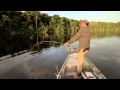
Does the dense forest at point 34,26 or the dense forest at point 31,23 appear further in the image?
the dense forest at point 31,23

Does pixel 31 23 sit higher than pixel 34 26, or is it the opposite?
pixel 31 23

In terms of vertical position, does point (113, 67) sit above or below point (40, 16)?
below

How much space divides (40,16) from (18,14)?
1805 cm

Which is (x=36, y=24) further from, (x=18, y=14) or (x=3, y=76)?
(x=3, y=76)

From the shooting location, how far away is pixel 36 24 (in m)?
89.1

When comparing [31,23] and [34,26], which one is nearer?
[31,23]

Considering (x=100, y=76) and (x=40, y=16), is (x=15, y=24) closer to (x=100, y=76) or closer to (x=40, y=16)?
(x=40, y=16)

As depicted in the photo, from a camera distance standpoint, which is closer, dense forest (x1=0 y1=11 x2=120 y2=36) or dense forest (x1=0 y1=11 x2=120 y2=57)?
dense forest (x1=0 y1=11 x2=120 y2=57)
